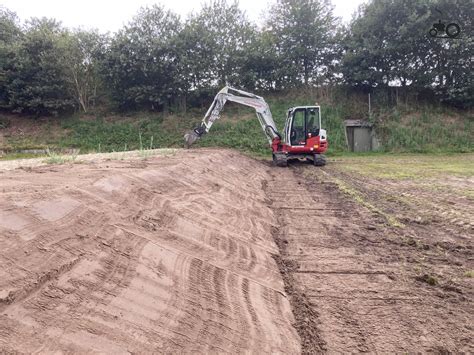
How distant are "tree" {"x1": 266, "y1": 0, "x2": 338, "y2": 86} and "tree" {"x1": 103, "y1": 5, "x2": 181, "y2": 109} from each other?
7488mm

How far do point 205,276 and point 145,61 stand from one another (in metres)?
23.5

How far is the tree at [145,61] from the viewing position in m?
25.0

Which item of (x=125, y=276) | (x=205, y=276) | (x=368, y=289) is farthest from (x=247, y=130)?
(x=125, y=276)

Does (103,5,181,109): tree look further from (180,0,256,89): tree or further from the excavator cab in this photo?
the excavator cab

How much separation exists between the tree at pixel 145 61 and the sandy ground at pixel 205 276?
2026 centimetres

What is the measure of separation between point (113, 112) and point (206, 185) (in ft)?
71.0

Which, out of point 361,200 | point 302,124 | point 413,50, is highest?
point 413,50

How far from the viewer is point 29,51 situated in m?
25.9

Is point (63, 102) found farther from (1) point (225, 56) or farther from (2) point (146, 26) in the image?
(1) point (225, 56)

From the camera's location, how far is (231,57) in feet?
85.4

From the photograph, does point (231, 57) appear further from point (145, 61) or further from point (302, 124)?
point (302, 124)

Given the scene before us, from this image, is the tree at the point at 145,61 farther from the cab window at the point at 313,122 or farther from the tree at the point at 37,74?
the cab window at the point at 313,122

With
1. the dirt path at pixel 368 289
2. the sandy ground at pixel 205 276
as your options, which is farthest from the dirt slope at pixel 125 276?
the dirt path at pixel 368 289

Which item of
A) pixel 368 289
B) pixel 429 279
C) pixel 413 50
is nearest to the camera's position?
pixel 368 289
